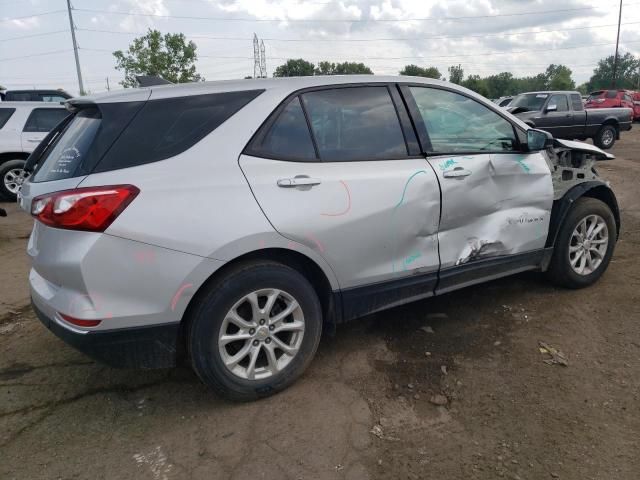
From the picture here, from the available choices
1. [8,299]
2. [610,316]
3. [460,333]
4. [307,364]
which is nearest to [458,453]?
[307,364]

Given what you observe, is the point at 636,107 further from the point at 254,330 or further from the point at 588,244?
the point at 254,330

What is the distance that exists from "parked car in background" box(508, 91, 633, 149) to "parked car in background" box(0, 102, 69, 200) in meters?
10.6

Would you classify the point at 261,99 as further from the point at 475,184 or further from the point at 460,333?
the point at 460,333

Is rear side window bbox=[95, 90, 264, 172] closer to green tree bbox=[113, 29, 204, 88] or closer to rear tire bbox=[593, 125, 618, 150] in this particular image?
rear tire bbox=[593, 125, 618, 150]

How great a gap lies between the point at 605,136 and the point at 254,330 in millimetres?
15049

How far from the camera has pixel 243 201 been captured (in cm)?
262

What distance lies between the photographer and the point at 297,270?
2.91 meters

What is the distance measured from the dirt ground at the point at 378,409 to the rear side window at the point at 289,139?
1.35m

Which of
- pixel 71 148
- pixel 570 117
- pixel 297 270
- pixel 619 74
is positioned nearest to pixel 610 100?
pixel 570 117

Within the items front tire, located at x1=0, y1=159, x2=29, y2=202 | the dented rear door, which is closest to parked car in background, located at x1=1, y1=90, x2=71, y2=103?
front tire, located at x1=0, y1=159, x2=29, y2=202

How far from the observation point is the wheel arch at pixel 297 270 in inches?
103

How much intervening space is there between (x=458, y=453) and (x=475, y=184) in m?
1.78

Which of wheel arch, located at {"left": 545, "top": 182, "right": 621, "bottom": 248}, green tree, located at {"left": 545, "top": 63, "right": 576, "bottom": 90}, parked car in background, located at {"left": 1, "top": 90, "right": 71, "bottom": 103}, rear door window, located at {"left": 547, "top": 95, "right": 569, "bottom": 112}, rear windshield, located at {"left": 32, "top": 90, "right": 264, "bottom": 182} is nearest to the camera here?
rear windshield, located at {"left": 32, "top": 90, "right": 264, "bottom": 182}

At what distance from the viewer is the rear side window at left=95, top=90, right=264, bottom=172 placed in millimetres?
2504
